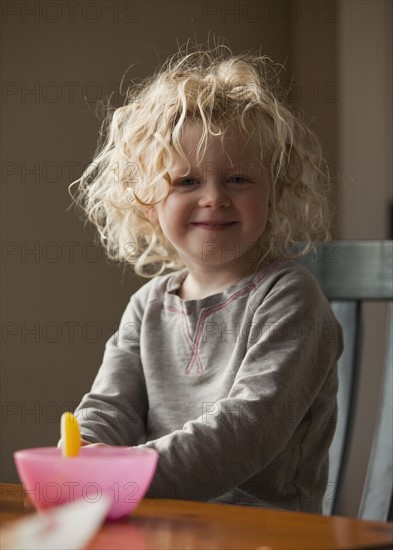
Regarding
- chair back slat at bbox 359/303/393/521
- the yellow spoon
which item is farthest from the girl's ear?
the yellow spoon

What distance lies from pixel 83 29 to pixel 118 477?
1405 millimetres

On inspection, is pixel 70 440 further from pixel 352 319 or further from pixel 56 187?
pixel 56 187

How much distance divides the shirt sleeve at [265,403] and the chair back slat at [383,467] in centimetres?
6

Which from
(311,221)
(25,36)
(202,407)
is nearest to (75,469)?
(202,407)

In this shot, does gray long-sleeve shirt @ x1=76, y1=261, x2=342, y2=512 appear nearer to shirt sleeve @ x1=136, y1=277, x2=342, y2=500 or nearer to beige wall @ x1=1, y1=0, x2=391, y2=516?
shirt sleeve @ x1=136, y1=277, x2=342, y2=500

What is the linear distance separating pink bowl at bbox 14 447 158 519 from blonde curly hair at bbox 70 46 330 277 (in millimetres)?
530

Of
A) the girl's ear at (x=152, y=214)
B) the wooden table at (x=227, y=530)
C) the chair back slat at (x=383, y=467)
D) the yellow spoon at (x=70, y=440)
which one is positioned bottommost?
the chair back slat at (x=383, y=467)

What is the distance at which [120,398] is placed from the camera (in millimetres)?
1065

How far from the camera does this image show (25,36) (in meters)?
1.75

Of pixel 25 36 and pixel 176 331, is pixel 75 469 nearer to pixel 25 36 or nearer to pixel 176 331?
pixel 176 331

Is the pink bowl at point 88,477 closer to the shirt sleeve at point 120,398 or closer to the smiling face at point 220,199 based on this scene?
the shirt sleeve at point 120,398

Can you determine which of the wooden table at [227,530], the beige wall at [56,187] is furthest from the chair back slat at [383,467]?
the beige wall at [56,187]

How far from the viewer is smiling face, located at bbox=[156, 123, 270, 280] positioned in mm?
1040

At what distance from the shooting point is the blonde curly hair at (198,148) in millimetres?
1073
